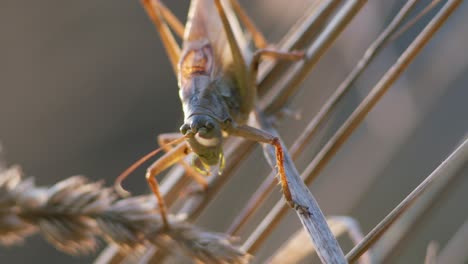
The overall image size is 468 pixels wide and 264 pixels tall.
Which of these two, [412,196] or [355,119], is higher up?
[355,119]

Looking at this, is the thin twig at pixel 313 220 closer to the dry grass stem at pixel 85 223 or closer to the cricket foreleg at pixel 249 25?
the dry grass stem at pixel 85 223

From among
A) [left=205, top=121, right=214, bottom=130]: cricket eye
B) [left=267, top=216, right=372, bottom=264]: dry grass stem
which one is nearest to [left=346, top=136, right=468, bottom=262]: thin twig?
[left=267, top=216, right=372, bottom=264]: dry grass stem

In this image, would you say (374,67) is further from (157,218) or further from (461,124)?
(157,218)

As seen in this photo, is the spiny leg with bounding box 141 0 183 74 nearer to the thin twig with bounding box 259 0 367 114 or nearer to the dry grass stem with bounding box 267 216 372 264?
the thin twig with bounding box 259 0 367 114

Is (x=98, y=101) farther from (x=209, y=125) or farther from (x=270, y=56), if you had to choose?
(x=209, y=125)

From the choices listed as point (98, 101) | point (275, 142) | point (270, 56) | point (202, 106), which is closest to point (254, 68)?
point (270, 56)

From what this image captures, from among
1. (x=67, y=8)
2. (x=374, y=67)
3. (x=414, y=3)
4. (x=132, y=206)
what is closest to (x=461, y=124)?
(x=374, y=67)
